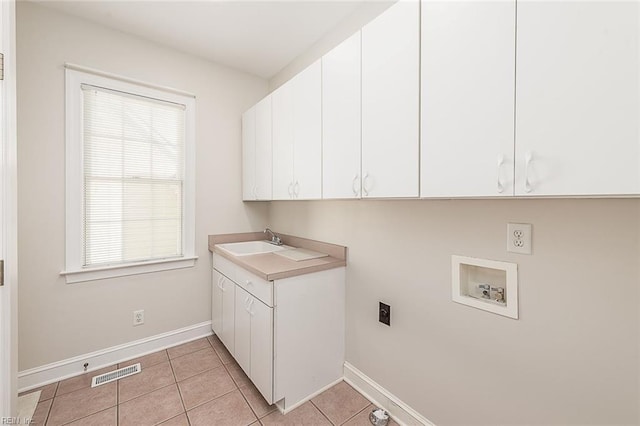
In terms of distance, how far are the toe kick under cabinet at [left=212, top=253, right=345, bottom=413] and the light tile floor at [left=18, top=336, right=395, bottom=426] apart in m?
0.11

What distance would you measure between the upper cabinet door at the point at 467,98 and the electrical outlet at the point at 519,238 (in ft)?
1.14

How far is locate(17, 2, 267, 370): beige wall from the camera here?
1.86m

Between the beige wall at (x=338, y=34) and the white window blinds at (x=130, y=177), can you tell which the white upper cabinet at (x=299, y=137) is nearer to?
the beige wall at (x=338, y=34)

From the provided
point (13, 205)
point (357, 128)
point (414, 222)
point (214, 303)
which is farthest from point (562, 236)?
point (214, 303)

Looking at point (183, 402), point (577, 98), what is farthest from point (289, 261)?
point (577, 98)

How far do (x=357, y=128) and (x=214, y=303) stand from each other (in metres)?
2.13

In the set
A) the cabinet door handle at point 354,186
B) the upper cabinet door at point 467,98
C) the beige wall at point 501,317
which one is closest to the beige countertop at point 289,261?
the beige wall at point 501,317

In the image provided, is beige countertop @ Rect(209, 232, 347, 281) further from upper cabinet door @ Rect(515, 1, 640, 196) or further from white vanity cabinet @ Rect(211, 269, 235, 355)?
upper cabinet door @ Rect(515, 1, 640, 196)

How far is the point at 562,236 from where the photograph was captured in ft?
3.39

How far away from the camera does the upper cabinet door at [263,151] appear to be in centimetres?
225

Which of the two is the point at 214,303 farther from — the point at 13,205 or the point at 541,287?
the point at 541,287

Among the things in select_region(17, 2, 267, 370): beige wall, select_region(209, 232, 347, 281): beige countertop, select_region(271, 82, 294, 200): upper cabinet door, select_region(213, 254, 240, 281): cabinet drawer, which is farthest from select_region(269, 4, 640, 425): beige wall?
select_region(17, 2, 267, 370): beige wall

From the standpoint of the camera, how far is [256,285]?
176cm

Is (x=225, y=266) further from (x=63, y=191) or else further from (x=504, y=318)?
(x=504, y=318)
